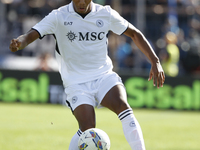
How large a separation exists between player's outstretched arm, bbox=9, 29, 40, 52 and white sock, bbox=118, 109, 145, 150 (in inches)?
57.8

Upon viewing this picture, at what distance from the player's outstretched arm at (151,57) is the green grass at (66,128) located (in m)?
1.74

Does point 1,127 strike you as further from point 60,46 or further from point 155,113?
point 155,113

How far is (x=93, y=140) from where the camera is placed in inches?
190

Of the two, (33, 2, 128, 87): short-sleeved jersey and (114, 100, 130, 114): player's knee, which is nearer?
(114, 100, 130, 114): player's knee

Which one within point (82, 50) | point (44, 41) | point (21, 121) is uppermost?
point (82, 50)

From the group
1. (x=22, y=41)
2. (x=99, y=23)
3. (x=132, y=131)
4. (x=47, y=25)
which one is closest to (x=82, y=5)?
(x=99, y=23)

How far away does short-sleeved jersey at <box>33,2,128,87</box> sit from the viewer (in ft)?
17.5

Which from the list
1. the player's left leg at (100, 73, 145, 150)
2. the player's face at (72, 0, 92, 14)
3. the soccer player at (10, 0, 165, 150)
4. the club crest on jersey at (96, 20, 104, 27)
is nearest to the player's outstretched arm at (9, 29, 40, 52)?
the soccer player at (10, 0, 165, 150)

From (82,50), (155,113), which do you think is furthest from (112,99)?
(155,113)

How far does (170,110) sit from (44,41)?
5702 mm

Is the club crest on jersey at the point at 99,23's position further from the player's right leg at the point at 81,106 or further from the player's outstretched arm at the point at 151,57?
the player's right leg at the point at 81,106

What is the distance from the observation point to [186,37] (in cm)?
1672

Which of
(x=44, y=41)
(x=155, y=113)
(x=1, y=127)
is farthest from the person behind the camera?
(x=44, y=41)

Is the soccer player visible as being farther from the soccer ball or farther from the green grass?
the green grass
